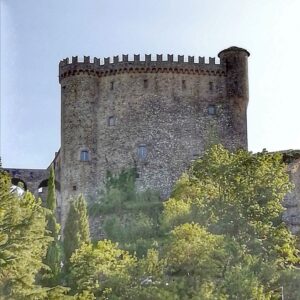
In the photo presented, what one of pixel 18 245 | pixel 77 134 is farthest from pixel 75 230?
pixel 18 245

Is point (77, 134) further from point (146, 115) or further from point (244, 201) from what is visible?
point (244, 201)

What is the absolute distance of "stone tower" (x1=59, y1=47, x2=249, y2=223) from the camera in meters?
69.7

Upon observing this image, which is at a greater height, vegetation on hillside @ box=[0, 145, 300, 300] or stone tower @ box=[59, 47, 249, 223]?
stone tower @ box=[59, 47, 249, 223]

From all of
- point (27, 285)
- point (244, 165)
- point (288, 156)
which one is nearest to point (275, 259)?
point (244, 165)

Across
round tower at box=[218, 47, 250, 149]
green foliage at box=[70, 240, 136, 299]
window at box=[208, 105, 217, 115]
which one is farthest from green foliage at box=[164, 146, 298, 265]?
round tower at box=[218, 47, 250, 149]

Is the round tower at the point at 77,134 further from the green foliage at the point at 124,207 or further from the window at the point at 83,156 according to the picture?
the green foliage at the point at 124,207

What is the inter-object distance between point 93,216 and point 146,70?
11.2 metres

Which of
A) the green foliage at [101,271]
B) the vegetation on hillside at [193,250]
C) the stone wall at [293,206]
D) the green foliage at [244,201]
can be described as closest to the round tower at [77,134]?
the vegetation on hillside at [193,250]

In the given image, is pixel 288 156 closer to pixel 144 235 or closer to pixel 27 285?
pixel 144 235

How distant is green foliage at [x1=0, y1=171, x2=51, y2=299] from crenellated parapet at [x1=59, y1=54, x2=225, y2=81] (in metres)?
27.8

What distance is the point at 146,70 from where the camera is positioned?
71.1 m

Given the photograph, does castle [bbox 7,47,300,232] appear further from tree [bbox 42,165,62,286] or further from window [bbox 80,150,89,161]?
tree [bbox 42,165,62,286]

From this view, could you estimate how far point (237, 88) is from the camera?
72.2 metres

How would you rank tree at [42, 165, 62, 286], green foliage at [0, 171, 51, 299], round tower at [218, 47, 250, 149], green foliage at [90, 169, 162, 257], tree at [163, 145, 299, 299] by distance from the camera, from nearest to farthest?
green foliage at [0, 171, 51, 299] → tree at [163, 145, 299, 299] → tree at [42, 165, 62, 286] → green foliage at [90, 169, 162, 257] → round tower at [218, 47, 250, 149]
